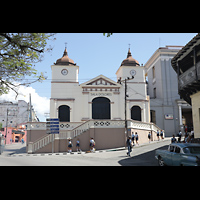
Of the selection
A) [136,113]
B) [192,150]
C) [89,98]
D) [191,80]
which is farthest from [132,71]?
[192,150]

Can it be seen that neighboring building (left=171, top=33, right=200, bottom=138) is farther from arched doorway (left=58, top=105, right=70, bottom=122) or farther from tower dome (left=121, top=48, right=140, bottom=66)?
arched doorway (left=58, top=105, right=70, bottom=122)

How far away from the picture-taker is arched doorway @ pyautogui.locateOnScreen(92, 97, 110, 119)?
3117cm

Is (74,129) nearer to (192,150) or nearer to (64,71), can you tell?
(64,71)

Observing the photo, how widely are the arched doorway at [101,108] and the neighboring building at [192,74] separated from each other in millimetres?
12522

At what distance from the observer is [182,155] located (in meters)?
9.95

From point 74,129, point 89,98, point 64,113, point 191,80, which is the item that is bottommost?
point 74,129

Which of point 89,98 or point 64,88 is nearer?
point 89,98

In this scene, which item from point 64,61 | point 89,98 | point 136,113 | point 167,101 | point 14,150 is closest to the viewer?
point 14,150

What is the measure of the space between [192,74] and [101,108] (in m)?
Result: 16.0

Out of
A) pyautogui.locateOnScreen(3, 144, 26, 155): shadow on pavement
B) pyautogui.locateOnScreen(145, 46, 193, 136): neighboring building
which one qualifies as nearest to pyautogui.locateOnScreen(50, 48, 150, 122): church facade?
pyautogui.locateOnScreen(145, 46, 193, 136): neighboring building
